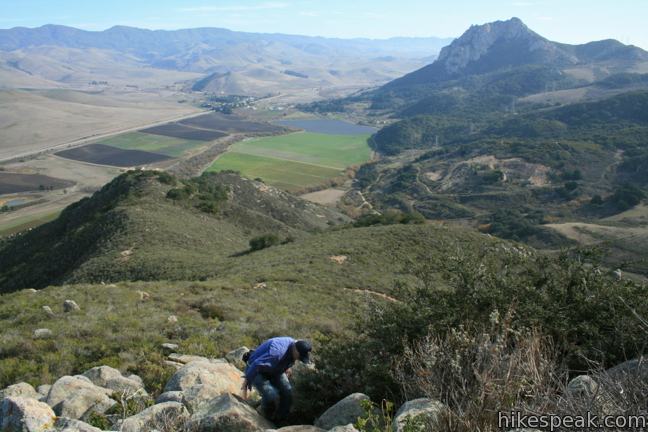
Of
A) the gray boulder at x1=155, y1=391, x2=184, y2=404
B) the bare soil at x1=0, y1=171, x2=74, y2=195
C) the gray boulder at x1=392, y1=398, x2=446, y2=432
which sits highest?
the gray boulder at x1=392, y1=398, x2=446, y2=432

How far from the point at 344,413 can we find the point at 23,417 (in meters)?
4.49

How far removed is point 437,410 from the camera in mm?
5391

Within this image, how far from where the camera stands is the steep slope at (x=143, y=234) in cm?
2709

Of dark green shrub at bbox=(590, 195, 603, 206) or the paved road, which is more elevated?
the paved road

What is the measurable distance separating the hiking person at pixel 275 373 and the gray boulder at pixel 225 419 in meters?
0.53

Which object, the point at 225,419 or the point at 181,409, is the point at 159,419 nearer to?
the point at 181,409

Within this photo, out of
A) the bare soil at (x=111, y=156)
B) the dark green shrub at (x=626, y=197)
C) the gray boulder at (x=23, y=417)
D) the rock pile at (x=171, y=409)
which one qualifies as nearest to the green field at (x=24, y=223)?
the bare soil at (x=111, y=156)

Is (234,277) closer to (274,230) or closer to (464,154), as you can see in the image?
(274,230)

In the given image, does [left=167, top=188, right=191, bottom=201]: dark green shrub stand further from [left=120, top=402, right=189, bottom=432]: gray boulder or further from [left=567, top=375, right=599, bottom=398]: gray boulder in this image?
[left=567, top=375, right=599, bottom=398]: gray boulder

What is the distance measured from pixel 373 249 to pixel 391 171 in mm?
88418

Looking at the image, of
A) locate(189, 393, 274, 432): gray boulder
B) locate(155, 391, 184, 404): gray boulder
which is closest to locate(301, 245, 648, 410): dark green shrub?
locate(189, 393, 274, 432): gray boulder

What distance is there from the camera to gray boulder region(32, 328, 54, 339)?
39.2ft

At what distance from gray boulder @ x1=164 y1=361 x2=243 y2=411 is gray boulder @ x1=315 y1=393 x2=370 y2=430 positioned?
1888 millimetres

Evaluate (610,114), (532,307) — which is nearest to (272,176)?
(532,307)
